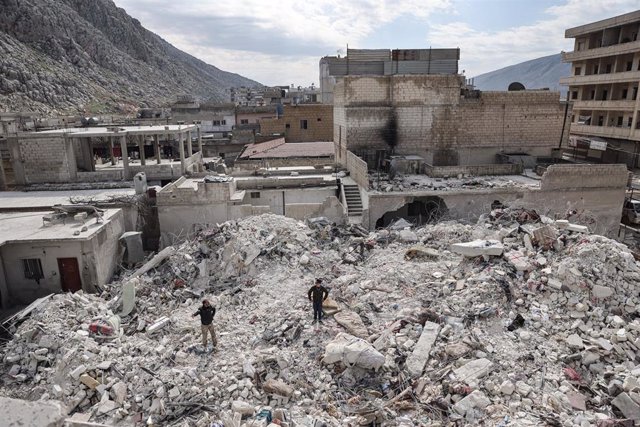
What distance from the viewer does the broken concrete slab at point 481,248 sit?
41.0 feet

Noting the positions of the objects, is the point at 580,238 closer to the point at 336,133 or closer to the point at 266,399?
the point at 266,399

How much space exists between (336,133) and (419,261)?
1286cm

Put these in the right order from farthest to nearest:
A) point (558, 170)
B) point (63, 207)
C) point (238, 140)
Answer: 1. point (238, 140)
2. point (558, 170)
3. point (63, 207)

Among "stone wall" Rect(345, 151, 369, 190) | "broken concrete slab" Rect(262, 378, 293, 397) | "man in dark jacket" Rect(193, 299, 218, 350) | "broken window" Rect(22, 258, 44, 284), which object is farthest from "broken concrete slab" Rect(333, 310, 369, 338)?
"broken window" Rect(22, 258, 44, 284)

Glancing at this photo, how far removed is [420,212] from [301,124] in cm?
1739

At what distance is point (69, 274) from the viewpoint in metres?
13.8

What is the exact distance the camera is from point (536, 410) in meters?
8.16

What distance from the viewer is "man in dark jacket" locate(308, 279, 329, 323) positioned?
10.8 metres

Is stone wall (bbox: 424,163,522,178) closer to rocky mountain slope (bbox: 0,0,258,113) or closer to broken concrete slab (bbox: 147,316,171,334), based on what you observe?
broken concrete slab (bbox: 147,316,171,334)

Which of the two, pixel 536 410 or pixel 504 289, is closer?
pixel 536 410

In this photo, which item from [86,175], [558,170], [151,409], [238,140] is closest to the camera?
[151,409]

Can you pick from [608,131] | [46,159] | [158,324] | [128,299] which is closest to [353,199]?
[128,299]

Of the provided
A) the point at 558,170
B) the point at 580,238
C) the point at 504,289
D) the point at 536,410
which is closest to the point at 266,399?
the point at 536,410

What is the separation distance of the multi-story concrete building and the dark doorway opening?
14.7 metres
